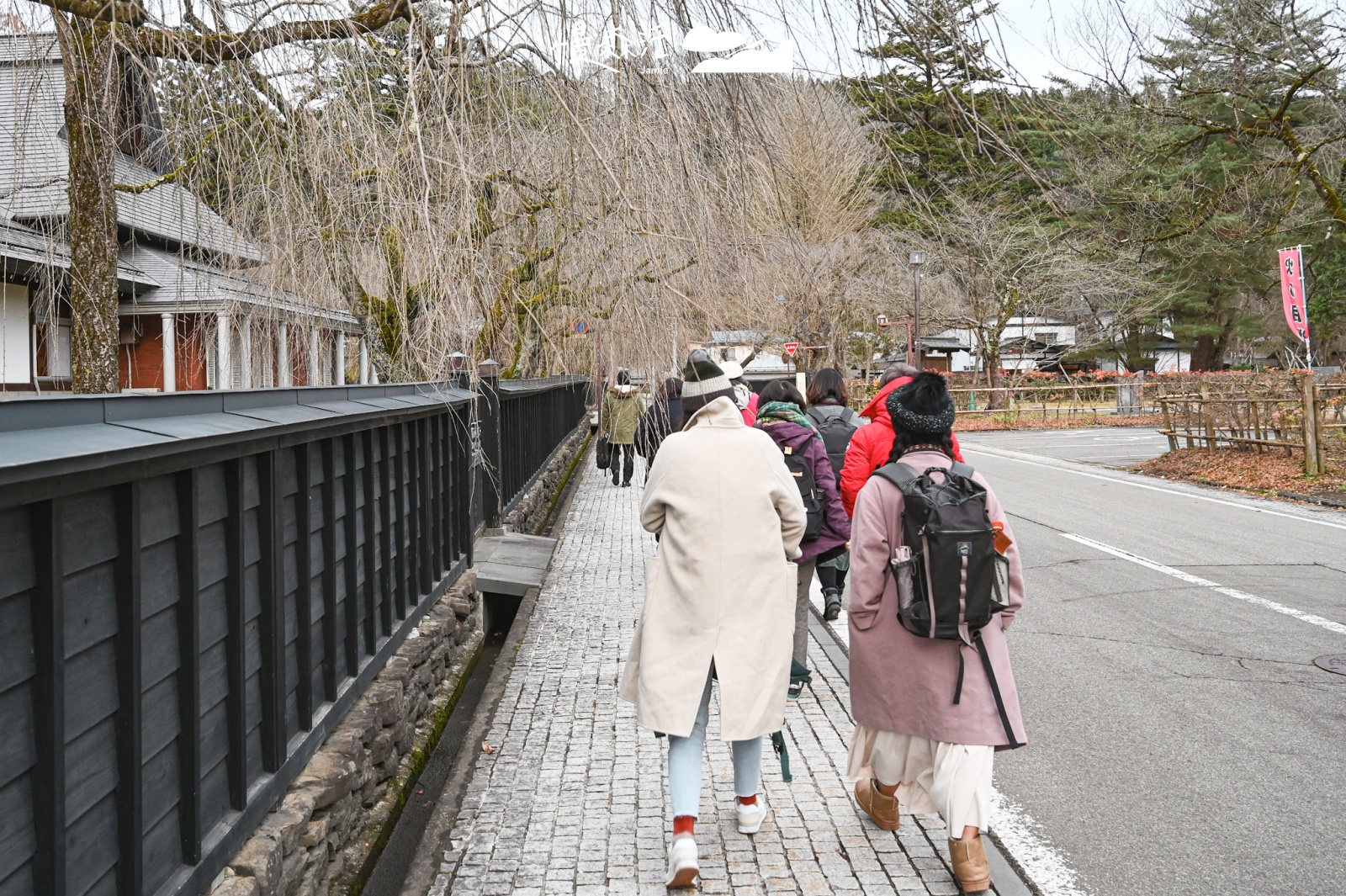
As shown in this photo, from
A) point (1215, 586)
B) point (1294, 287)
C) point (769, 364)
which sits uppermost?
point (1294, 287)

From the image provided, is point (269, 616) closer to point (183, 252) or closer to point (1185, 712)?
point (183, 252)

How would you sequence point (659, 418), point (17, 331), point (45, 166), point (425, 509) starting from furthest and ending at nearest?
point (17, 331)
point (659, 418)
point (425, 509)
point (45, 166)

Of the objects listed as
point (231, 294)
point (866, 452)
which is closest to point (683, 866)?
point (866, 452)

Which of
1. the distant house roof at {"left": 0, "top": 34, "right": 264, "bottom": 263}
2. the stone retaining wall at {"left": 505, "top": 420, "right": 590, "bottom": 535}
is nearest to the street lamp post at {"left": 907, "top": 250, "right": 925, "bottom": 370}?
the stone retaining wall at {"left": 505, "top": 420, "right": 590, "bottom": 535}

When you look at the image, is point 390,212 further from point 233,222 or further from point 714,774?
point 714,774

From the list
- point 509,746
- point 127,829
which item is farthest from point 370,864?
point 127,829

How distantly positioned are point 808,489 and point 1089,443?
2241cm

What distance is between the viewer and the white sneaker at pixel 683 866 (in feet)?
11.7

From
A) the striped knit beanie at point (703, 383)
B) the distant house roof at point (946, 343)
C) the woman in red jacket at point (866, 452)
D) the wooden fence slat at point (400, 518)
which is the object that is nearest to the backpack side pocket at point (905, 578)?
the striped knit beanie at point (703, 383)

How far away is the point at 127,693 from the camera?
7.86ft

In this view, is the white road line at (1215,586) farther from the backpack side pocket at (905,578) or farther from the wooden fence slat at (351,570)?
the wooden fence slat at (351,570)

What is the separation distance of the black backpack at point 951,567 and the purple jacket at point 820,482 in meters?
2.29

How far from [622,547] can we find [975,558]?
25.8 ft

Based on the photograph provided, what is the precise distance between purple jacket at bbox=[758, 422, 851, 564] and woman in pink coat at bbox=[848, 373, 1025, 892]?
1.97m
